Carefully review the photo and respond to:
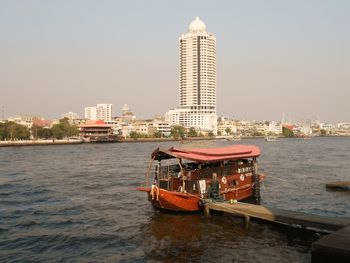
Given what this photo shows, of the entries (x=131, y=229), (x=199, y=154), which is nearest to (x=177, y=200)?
(x=131, y=229)

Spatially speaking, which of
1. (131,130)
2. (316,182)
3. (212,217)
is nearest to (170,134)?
(131,130)

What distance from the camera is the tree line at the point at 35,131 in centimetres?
12888

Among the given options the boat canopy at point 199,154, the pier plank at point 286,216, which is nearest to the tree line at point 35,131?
the boat canopy at point 199,154

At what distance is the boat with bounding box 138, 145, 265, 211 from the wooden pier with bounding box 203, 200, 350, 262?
134 cm

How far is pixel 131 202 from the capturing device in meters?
28.0

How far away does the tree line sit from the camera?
423 ft

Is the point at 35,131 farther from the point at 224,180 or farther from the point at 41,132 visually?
the point at 224,180

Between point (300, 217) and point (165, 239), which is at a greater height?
point (300, 217)

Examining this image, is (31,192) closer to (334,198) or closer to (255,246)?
(255,246)

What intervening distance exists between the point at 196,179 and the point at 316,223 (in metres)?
8.00

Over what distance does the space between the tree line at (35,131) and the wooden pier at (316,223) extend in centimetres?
12015

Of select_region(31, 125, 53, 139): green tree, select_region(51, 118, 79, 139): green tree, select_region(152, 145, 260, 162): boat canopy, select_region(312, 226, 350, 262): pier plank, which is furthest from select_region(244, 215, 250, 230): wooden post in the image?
select_region(31, 125, 53, 139): green tree

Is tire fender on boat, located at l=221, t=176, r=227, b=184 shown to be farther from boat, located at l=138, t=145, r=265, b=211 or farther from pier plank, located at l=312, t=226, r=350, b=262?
pier plank, located at l=312, t=226, r=350, b=262

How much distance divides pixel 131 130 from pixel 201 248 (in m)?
178
